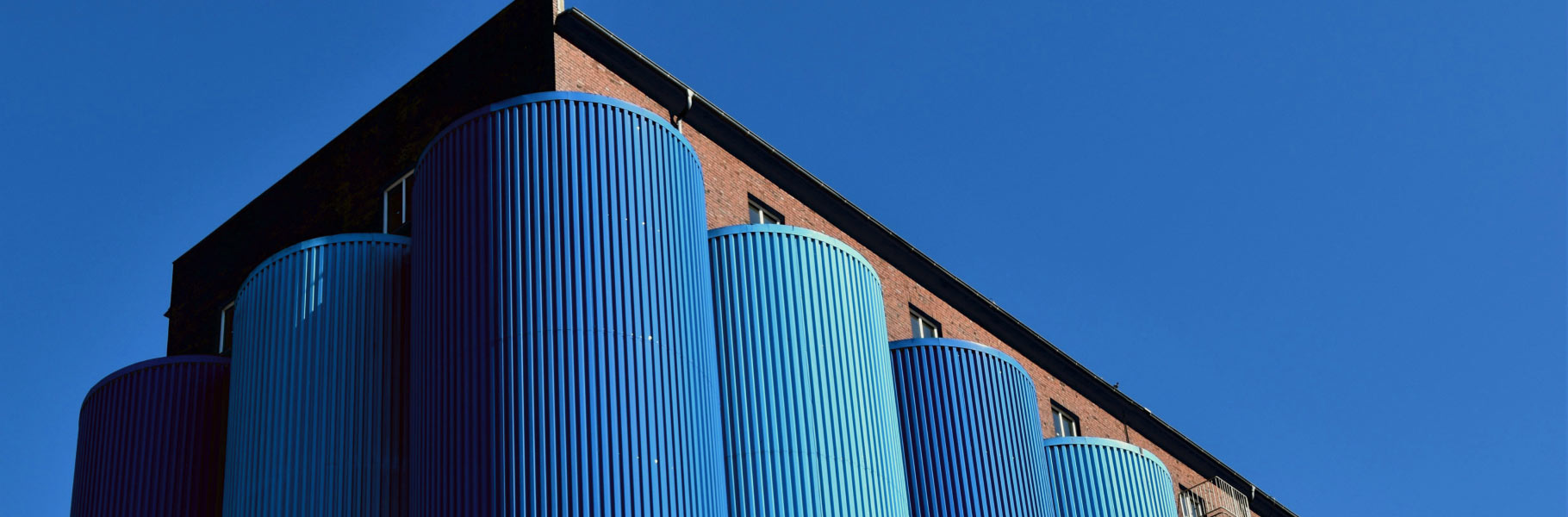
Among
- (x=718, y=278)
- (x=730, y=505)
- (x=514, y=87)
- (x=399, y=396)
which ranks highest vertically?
(x=514, y=87)

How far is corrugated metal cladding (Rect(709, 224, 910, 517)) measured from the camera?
2775 cm

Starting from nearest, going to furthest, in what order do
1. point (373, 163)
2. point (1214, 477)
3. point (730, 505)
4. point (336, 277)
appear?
1. point (730, 505)
2. point (336, 277)
3. point (373, 163)
4. point (1214, 477)

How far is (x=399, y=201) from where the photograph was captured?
113 ft

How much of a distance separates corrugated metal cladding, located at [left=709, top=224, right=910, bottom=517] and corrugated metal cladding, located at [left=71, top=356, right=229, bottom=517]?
9613mm

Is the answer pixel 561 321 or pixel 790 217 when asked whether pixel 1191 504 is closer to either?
pixel 790 217

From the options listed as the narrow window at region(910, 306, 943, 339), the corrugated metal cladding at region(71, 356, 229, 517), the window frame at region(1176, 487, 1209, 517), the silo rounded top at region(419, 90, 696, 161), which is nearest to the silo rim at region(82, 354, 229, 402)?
the corrugated metal cladding at region(71, 356, 229, 517)

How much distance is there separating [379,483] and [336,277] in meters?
3.96

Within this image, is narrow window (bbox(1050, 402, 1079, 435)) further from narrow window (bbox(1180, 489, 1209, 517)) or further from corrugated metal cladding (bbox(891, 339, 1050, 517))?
corrugated metal cladding (bbox(891, 339, 1050, 517))

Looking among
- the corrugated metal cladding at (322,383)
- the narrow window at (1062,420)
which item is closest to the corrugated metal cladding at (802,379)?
the corrugated metal cladding at (322,383)

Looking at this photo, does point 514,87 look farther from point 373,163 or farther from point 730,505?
point 730,505

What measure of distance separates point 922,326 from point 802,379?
12761 millimetres

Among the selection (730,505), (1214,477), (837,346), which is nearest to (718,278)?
(837,346)

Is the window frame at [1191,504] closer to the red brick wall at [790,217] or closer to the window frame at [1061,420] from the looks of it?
the red brick wall at [790,217]

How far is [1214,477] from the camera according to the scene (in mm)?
50781
